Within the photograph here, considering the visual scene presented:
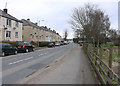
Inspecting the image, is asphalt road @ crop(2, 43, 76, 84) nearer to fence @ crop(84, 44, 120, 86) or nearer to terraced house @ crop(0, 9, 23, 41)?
fence @ crop(84, 44, 120, 86)

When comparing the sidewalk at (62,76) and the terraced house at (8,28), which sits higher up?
the terraced house at (8,28)

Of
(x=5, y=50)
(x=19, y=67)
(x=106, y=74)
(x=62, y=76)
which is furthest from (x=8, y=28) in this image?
(x=106, y=74)

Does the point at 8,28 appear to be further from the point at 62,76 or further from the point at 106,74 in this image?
the point at 106,74

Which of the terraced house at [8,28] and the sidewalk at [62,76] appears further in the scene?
the terraced house at [8,28]

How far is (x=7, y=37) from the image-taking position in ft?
88.1

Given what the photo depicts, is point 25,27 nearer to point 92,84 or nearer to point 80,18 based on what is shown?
point 80,18

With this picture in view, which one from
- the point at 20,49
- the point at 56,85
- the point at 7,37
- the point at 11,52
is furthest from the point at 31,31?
the point at 56,85

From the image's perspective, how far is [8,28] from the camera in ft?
89.5

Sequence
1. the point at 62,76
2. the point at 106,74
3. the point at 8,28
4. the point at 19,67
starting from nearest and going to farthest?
the point at 106,74 → the point at 62,76 → the point at 19,67 → the point at 8,28

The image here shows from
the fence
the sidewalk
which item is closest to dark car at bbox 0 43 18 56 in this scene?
the sidewalk

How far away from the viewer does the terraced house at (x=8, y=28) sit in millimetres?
25188

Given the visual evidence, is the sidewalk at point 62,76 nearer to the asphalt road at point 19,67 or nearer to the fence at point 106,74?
the fence at point 106,74

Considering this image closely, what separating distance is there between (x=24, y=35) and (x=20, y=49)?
24.6 metres

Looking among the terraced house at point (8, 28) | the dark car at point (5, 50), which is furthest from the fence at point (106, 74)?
the terraced house at point (8, 28)
